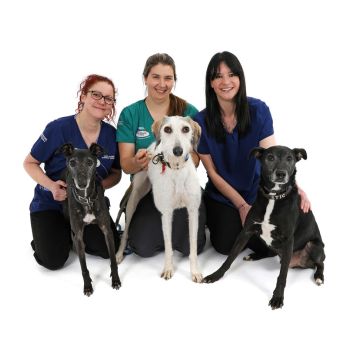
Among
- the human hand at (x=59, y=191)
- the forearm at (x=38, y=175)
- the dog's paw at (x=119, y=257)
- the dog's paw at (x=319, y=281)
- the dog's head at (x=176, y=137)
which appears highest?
the dog's head at (x=176, y=137)

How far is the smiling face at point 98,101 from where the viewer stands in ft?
12.0

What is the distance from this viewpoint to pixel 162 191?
3.51m

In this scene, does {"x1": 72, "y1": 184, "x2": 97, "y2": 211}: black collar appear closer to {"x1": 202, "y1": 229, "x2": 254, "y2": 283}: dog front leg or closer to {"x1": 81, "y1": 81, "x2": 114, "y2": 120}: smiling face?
{"x1": 81, "y1": 81, "x2": 114, "y2": 120}: smiling face

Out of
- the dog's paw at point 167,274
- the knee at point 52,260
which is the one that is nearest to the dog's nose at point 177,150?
the dog's paw at point 167,274

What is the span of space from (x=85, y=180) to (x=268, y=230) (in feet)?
5.05

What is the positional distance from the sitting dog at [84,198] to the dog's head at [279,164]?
53.3 inches

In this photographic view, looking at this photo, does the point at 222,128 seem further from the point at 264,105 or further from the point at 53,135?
the point at 53,135

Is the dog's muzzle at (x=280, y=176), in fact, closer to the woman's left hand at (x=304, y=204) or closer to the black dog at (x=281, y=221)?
the black dog at (x=281, y=221)

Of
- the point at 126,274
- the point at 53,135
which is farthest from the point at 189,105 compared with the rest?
the point at 126,274

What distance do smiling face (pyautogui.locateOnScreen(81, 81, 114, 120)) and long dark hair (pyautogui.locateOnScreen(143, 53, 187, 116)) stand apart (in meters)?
0.45

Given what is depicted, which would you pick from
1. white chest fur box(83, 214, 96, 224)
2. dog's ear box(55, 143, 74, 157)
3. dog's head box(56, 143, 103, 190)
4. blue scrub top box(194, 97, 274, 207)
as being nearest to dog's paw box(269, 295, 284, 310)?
blue scrub top box(194, 97, 274, 207)

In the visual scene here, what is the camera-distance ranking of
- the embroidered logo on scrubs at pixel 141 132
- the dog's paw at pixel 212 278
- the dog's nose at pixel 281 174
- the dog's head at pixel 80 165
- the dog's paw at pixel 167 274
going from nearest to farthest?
Result: 1. the dog's nose at pixel 281 174
2. the dog's head at pixel 80 165
3. the dog's paw at pixel 212 278
4. the dog's paw at pixel 167 274
5. the embroidered logo on scrubs at pixel 141 132

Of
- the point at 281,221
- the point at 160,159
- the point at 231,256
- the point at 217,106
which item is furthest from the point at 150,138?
the point at 281,221

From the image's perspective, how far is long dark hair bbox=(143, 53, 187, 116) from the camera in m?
3.83
